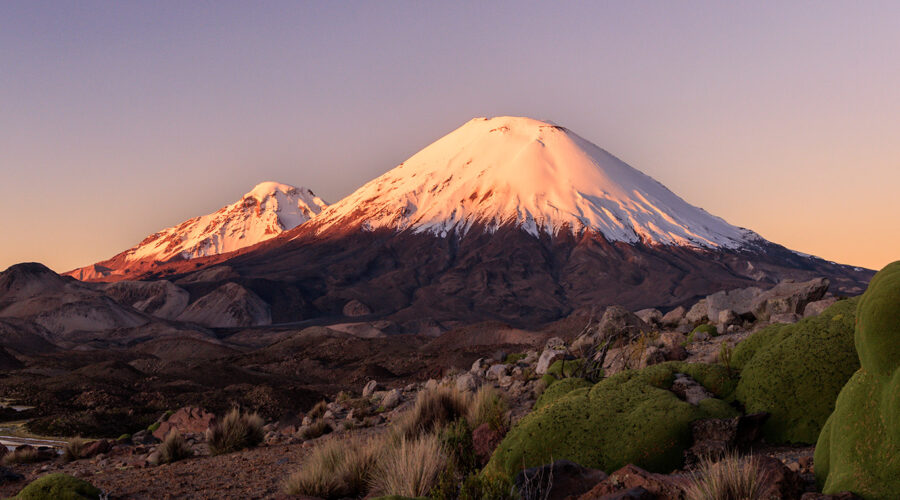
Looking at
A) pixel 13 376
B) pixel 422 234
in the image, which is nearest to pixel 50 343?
pixel 13 376

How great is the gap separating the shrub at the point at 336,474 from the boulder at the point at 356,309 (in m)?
91.6

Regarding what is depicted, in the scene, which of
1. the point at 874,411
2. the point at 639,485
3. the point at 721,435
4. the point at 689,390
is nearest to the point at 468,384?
the point at 689,390

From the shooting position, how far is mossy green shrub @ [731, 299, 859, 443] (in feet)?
22.1

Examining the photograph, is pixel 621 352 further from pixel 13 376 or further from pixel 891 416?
pixel 13 376

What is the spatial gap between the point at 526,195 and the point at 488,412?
442ft

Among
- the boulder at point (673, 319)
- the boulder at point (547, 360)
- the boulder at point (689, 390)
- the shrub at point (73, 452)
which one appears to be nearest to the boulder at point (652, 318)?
the boulder at point (673, 319)

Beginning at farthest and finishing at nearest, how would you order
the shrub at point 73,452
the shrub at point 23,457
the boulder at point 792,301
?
1. the boulder at point 792,301
2. the shrub at point 73,452
3. the shrub at point 23,457

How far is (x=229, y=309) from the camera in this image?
9575 cm

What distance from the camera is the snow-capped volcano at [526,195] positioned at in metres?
135

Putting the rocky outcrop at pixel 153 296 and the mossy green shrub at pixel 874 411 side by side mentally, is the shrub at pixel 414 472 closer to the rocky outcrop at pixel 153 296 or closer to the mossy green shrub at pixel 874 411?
the mossy green shrub at pixel 874 411

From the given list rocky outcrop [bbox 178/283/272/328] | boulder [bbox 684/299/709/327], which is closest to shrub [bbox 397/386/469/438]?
boulder [bbox 684/299/709/327]

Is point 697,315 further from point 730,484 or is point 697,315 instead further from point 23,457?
point 23,457

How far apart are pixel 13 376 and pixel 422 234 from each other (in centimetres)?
10215

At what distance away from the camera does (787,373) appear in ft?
23.4
